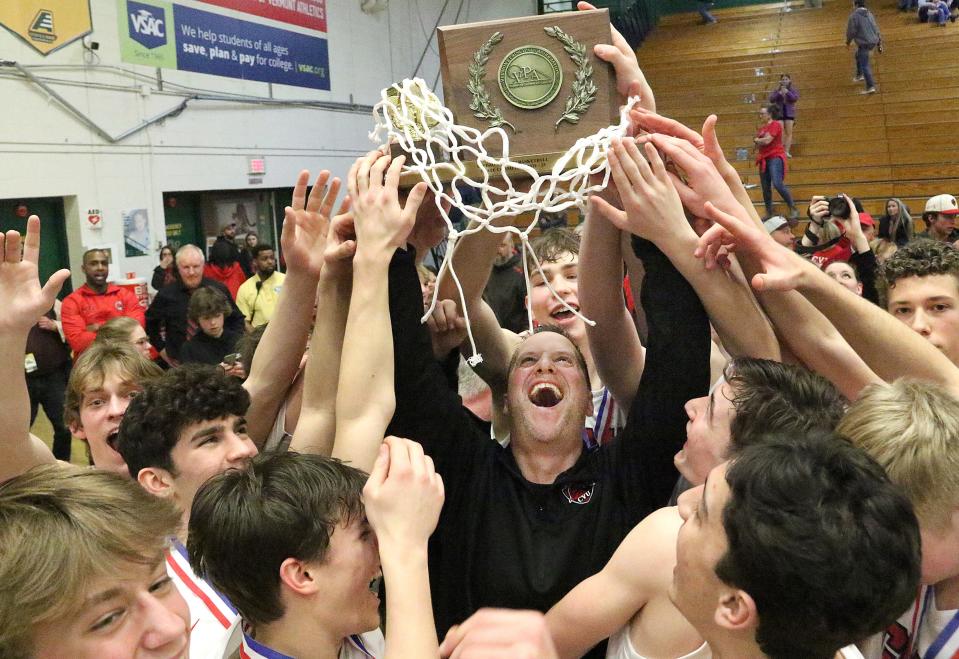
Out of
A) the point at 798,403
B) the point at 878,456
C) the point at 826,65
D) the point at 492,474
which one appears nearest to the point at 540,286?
the point at 492,474

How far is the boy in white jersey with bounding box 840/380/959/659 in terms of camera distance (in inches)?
62.6

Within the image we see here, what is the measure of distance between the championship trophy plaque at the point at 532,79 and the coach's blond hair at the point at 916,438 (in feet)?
2.79

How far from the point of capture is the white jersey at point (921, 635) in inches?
63.4

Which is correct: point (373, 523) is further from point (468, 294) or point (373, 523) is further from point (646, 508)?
point (468, 294)

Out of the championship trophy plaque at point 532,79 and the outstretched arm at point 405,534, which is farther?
the championship trophy plaque at point 532,79

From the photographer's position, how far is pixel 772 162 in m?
12.5

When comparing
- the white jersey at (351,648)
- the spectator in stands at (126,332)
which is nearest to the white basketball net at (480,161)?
the white jersey at (351,648)

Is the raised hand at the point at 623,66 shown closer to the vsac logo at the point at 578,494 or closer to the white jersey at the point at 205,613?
the vsac logo at the point at 578,494

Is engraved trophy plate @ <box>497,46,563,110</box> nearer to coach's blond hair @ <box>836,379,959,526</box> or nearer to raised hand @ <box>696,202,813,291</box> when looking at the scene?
raised hand @ <box>696,202,813,291</box>

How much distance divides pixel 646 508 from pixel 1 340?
1547 millimetres

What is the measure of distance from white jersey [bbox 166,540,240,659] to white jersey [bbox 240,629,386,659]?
0.24 meters

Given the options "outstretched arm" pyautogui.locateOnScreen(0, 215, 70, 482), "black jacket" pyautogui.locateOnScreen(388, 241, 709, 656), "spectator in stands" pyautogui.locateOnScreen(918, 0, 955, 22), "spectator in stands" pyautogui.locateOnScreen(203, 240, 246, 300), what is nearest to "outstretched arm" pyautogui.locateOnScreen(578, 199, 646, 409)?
"black jacket" pyautogui.locateOnScreen(388, 241, 709, 656)

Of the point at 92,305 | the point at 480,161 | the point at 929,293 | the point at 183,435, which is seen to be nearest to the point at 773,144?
the point at 92,305

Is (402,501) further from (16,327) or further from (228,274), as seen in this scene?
(228,274)
